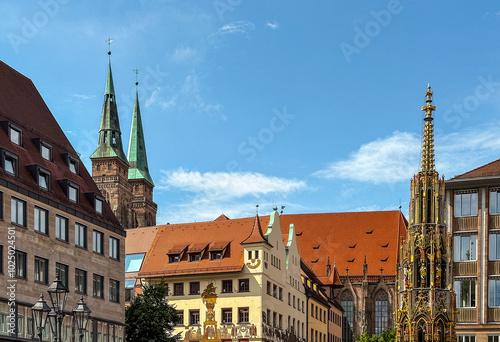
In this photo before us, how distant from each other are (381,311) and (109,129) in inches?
1820

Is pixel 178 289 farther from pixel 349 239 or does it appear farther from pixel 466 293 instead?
pixel 349 239

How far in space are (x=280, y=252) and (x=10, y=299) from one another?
35.4 m

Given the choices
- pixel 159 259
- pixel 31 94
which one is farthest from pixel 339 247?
pixel 31 94

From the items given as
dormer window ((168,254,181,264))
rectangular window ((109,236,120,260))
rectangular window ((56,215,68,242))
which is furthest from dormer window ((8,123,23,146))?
dormer window ((168,254,181,264))

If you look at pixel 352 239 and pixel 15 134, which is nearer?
pixel 15 134

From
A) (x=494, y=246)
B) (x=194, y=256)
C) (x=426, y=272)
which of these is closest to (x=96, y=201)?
(x=426, y=272)

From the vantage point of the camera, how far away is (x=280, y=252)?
73250 millimetres

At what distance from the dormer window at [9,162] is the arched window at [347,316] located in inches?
2715

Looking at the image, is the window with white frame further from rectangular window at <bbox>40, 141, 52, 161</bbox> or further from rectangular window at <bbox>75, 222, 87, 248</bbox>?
rectangular window at <bbox>40, 141, 52, 161</bbox>

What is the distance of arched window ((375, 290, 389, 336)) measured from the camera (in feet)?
347

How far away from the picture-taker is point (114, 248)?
51125 mm

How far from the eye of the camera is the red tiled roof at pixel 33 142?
43.8 m

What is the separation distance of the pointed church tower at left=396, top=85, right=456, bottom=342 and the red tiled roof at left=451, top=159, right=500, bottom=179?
442cm

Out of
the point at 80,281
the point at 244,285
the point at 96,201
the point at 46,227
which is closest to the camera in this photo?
the point at 46,227
